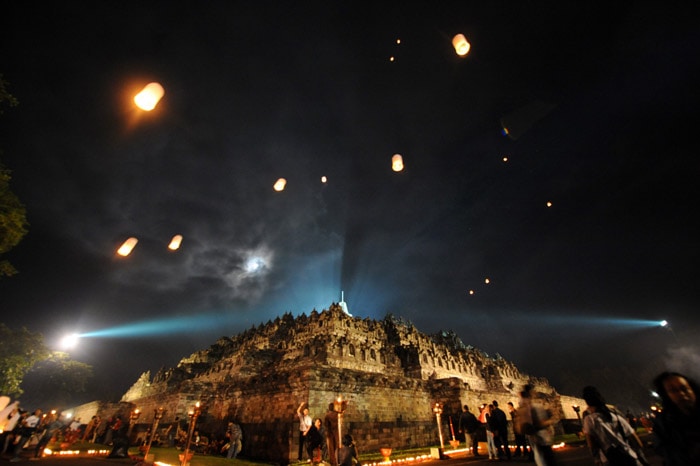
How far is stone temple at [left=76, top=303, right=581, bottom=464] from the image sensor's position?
1373 centimetres

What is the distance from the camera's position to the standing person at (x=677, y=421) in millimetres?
2896

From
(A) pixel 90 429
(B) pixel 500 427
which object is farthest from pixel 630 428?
(A) pixel 90 429

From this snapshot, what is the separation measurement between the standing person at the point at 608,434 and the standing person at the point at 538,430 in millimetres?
986

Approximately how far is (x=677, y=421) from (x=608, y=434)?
3.50 ft

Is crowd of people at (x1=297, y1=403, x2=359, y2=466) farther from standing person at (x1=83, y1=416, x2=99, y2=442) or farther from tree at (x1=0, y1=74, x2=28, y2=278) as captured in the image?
standing person at (x1=83, y1=416, x2=99, y2=442)

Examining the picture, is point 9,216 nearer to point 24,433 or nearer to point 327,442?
point 24,433

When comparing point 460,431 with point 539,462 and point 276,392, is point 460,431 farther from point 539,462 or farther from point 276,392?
point 539,462

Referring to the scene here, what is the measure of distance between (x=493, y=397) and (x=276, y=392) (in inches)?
769

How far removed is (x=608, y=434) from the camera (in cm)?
384

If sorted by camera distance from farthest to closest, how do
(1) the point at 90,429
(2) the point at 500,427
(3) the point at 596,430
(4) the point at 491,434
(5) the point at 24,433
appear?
1. (1) the point at 90,429
2. (5) the point at 24,433
3. (4) the point at 491,434
4. (2) the point at 500,427
5. (3) the point at 596,430

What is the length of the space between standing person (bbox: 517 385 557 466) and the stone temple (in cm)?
1021

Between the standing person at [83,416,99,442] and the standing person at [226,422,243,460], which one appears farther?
the standing person at [83,416,99,442]

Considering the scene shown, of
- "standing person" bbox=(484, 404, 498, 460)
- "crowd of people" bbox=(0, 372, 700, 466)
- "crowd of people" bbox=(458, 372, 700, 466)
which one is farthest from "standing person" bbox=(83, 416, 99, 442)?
"crowd of people" bbox=(458, 372, 700, 466)

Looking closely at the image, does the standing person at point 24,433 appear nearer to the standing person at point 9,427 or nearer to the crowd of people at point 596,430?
the crowd of people at point 596,430
